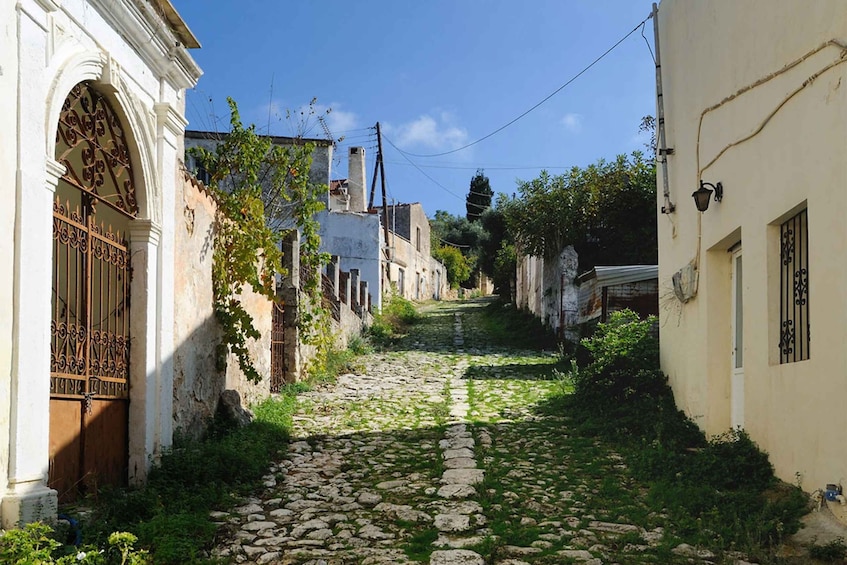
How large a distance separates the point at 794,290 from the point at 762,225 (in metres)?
0.67

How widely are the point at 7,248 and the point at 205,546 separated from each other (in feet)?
7.65

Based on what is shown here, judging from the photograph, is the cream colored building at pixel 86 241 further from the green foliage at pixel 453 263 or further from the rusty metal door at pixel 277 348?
the green foliage at pixel 453 263

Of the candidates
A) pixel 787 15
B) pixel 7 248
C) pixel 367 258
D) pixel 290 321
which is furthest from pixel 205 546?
pixel 367 258

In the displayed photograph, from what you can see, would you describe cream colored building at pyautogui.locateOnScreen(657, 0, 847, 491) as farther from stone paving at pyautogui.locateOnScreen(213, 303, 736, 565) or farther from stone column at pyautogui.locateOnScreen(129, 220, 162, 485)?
stone column at pyautogui.locateOnScreen(129, 220, 162, 485)

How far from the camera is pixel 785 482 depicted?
5.78 m

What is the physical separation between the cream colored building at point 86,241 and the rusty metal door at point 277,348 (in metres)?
4.67

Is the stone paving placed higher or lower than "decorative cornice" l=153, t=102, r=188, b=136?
lower

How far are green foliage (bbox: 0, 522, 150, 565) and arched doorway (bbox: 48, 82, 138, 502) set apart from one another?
3.35 ft

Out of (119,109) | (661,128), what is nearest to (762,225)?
(661,128)

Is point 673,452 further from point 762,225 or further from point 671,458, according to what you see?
point 762,225

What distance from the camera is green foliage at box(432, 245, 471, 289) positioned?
47375 mm

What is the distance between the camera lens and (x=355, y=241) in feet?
83.9

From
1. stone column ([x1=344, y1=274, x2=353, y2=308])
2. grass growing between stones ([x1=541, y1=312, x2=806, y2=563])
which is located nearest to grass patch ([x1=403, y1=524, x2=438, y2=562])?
grass growing between stones ([x1=541, y1=312, x2=806, y2=563])

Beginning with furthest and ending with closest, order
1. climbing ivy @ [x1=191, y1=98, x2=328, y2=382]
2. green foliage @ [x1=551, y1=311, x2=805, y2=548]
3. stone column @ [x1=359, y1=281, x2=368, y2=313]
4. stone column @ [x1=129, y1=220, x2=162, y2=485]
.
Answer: stone column @ [x1=359, y1=281, x2=368, y2=313] → climbing ivy @ [x1=191, y1=98, x2=328, y2=382] → stone column @ [x1=129, y1=220, x2=162, y2=485] → green foliage @ [x1=551, y1=311, x2=805, y2=548]
